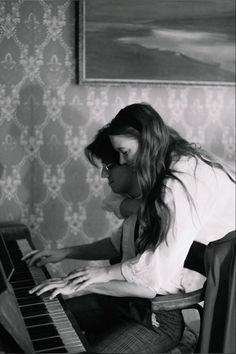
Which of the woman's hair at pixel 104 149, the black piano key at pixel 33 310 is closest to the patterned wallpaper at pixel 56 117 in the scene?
the woman's hair at pixel 104 149

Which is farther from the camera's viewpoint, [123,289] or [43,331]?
[123,289]

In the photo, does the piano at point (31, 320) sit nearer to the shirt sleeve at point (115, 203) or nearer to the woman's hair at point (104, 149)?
the shirt sleeve at point (115, 203)

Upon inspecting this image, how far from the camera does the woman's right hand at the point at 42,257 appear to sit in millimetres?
1875

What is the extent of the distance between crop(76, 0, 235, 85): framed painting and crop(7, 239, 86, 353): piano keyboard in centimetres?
132

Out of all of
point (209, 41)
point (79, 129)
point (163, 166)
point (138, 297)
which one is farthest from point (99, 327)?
point (209, 41)

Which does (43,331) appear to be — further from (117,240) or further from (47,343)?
(117,240)

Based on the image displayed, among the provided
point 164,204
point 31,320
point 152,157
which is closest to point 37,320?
point 31,320

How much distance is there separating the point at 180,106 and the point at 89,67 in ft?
2.01

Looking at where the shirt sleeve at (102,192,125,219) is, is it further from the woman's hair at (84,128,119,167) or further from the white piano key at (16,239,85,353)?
the white piano key at (16,239,85,353)

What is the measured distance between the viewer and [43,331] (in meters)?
1.23

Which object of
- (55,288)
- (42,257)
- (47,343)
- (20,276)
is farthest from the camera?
(42,257)

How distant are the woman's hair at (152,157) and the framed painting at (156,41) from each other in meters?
0.96

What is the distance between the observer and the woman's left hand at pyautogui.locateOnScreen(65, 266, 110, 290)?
1.57m

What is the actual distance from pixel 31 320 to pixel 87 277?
0.33 metres
